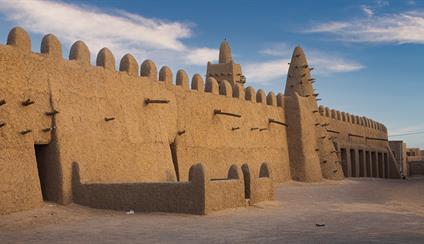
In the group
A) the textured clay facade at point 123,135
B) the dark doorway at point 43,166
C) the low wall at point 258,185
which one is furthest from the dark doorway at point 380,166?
the dark doorway at point 43,166

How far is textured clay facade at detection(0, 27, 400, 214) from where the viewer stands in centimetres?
1139

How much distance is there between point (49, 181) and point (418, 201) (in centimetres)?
1048

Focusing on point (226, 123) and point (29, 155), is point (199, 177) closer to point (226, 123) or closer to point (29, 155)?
point (29, 155)

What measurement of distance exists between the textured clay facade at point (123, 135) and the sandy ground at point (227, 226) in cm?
50

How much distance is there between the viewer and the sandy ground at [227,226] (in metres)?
8.02

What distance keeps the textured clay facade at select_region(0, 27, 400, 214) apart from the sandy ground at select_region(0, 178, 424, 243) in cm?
50

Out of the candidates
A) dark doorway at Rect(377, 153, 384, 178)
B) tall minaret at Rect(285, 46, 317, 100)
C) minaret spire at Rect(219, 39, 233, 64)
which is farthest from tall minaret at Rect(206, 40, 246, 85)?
dark doorway at Rect(377, 153, 384, 178)

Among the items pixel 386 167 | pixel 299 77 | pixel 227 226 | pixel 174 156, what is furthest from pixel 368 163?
pixel 227 226

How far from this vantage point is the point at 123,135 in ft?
48.2

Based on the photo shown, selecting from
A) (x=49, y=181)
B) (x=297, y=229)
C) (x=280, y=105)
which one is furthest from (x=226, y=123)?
(x=297, y=229)

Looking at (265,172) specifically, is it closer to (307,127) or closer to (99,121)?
(99,121)

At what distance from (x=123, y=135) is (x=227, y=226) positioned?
612 centimetres

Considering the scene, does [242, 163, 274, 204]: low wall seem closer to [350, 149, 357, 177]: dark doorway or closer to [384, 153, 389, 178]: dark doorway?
[350, 149, 357, 177]: dark doorway

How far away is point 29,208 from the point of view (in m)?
11.3
